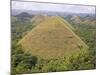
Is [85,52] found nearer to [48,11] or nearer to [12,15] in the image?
[48,11]

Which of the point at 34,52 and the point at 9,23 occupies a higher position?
the point at 9,23

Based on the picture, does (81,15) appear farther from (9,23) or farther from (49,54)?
(9,23)

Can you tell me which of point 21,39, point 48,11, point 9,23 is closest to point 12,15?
point 9,23

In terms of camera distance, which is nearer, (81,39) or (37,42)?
(37,42)
